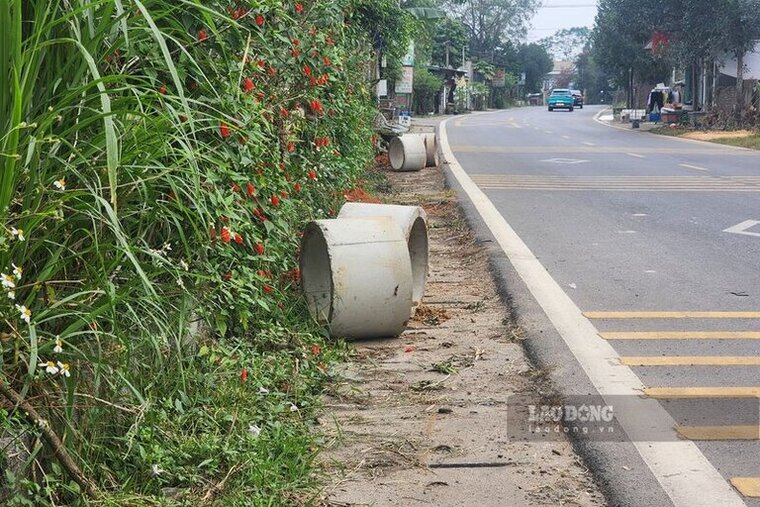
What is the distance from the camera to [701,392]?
4574 mm

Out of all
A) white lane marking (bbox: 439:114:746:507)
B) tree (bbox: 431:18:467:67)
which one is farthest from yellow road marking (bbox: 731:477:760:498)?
tree (bbox: 431:18:467:67)

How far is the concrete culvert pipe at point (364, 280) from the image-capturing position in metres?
5.30

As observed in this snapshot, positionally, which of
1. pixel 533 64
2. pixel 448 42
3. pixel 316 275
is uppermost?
pixel 448 42

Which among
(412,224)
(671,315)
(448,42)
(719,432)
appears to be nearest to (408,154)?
(412,224)

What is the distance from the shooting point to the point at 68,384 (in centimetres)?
314

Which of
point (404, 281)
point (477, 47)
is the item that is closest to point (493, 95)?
point (477, 47)

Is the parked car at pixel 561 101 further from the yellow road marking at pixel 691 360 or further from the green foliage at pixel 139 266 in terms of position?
the green foliage at pixel 139 266

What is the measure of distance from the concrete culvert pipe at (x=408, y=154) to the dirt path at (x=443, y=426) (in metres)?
11.5

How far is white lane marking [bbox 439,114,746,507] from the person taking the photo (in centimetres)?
346

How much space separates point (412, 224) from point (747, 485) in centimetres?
319

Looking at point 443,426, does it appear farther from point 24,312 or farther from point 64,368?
point 24,312

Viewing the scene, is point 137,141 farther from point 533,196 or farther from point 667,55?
point 667,55

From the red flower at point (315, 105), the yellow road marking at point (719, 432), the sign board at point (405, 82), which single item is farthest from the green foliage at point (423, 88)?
the yellow road marking at point (719, 432)

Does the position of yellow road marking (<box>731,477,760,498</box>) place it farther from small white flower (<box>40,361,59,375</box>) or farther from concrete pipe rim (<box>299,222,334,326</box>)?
concrete pipe rim (<box>299,222,334,326</box>)
